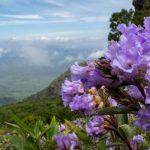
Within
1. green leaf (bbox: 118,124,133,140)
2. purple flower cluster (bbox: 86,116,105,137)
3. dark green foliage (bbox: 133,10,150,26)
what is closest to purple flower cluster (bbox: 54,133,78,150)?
purple flower cluster (bbox: 86,116,105,137)

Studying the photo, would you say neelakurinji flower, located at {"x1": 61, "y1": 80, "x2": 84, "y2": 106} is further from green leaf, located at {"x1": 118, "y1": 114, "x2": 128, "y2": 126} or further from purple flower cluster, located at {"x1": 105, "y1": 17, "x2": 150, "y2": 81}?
purple flower cluster, located at {"x1": 105, "y1": 17, "x2": 150, "y2": 81}

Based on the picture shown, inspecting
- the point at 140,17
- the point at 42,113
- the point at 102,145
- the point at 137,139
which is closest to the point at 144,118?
the point at 102,145

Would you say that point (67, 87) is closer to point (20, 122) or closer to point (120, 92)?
point (20, 122)

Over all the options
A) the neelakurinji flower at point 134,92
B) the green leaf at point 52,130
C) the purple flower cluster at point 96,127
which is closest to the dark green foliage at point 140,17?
the green leaf at point 52,130

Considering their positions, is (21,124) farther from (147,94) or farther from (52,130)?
(147,94)

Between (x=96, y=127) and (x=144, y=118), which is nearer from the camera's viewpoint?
(x=144, y=118)

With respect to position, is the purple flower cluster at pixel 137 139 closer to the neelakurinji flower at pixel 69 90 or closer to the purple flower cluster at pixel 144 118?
the neelakurinji flower at pixel 69 90

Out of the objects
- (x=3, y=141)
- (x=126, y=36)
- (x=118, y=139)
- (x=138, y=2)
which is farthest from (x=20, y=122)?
(x=138, y=2)
